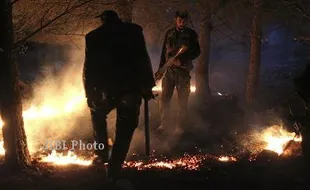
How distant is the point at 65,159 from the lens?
23.0 feet

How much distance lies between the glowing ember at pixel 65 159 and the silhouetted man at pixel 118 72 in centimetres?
135

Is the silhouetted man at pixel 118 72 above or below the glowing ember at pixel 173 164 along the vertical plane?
above

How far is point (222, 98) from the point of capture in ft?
47.9

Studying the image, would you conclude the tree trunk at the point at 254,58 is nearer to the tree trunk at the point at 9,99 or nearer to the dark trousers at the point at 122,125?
the dark trousers at the point at 122,125

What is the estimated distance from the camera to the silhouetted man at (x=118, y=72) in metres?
5.45

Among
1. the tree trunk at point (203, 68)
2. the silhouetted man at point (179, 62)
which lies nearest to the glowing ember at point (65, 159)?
the silhouetted man at point (179, 62)

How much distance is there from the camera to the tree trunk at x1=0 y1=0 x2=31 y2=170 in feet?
19.9

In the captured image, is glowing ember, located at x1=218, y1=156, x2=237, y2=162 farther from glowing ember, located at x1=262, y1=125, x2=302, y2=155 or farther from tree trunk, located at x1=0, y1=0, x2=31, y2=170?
tree trunk, located at x1=0, y1=0, x2=31, y2=170

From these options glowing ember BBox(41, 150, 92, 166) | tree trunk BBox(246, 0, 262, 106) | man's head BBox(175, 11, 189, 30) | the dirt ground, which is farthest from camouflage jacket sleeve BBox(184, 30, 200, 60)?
tree trunk BBox(246, 0, 262, 106)

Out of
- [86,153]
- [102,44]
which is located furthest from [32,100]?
[102,44]

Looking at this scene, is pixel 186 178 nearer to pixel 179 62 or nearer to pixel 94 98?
pixel 94 98

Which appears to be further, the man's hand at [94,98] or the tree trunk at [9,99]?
the tree trunk at [9,99]

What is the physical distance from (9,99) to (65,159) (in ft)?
4.99

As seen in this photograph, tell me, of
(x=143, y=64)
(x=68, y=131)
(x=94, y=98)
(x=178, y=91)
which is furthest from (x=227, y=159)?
(x=68, y=131)
